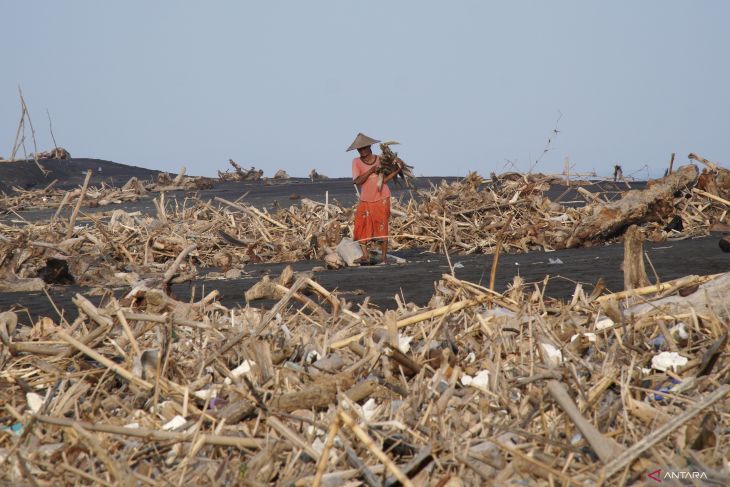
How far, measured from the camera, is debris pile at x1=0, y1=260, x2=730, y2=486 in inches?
148

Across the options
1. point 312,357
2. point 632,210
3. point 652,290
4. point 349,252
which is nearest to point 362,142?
point 349,252

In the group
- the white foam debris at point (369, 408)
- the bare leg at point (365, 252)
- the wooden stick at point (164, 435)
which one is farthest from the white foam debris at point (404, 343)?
the bare leg at point (365, 252)

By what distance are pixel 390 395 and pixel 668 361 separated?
4.91 feet

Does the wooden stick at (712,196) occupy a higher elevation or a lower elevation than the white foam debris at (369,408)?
higher

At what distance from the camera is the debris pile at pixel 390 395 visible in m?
3.76

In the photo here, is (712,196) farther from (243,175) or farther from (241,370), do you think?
(243,175)

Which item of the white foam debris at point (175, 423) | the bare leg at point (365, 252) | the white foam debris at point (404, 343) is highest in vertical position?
the white foam debris at point (404, 343)

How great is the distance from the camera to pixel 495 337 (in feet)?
16.8

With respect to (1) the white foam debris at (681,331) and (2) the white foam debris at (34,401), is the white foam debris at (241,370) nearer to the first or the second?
(2) the white foam debris at (34,401)

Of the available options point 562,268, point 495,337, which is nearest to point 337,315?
point 495,337

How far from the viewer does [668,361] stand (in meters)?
4.76

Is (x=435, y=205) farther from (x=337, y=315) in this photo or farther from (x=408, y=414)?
(x=408, y=414)

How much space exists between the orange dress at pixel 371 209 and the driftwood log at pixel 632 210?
320cm

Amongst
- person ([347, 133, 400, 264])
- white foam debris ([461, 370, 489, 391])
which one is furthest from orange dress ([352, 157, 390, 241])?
white foam debris ([461, 370, 489, 391])
